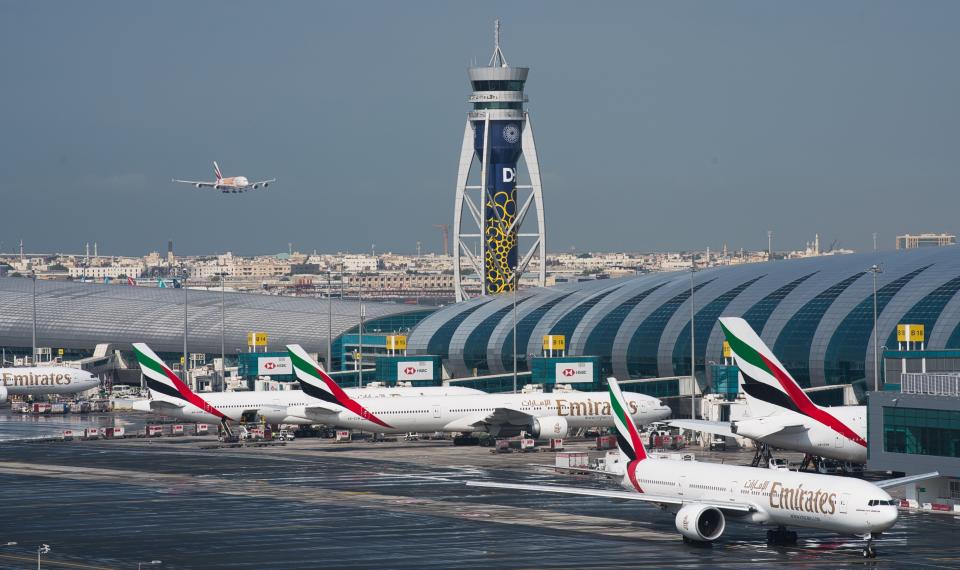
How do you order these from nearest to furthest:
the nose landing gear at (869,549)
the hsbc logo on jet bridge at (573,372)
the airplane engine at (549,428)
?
the nose landing gear at (869,549) → the airplane engine at (549,428) → the hsbc logo on jet bridge at (573,372)

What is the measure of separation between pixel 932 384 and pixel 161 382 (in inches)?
2336

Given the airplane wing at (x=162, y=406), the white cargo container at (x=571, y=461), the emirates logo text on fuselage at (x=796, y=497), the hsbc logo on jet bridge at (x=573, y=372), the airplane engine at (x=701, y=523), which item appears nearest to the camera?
the emirates logo text on fuselage at (x=796, y=497)

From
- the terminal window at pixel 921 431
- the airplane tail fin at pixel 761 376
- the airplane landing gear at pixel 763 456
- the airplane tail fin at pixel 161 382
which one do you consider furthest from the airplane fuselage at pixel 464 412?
the terminal window at pixel 921 431

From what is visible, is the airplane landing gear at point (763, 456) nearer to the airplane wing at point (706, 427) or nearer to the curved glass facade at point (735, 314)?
the airplane wing at point (706, 427)

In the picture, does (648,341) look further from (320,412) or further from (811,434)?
(811,434)

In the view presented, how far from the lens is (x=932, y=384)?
228ft

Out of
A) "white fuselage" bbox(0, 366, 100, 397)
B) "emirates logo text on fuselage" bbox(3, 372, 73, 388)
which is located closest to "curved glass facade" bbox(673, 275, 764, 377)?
"white fuselage" bbox(0, 366, 100, 397)

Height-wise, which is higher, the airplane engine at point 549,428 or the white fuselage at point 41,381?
the white fuselage at point 41,381

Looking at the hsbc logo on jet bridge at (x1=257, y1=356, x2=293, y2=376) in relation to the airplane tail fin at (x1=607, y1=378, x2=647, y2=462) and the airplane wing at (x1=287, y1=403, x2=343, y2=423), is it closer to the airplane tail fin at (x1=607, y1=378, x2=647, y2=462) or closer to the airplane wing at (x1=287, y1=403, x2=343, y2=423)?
the airplane wing at (x1=287, y1=403, x2=343, y2=423)

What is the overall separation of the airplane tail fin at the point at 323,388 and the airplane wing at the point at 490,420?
15.8 ft

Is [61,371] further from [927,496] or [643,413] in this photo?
[927,496]

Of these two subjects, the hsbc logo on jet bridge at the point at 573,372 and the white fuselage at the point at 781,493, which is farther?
the hsbc logo on jet bridge at the point at 573,372

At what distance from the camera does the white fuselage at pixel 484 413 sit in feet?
345

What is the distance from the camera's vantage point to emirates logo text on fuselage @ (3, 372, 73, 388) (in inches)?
6142
